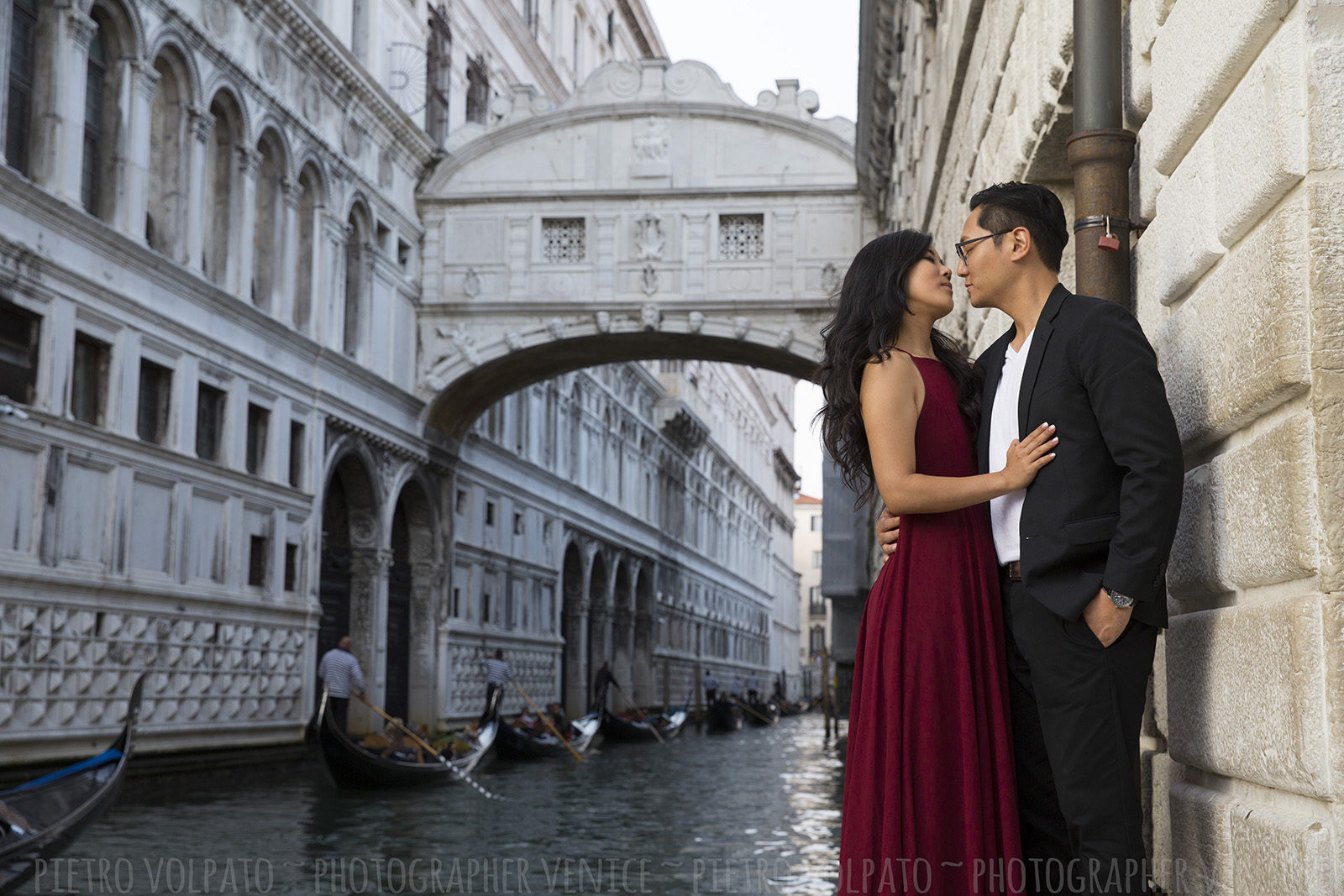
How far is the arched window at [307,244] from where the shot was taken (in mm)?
14148

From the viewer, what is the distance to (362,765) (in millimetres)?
10859

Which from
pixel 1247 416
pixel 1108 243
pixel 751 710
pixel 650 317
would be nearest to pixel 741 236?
pixel 650 317

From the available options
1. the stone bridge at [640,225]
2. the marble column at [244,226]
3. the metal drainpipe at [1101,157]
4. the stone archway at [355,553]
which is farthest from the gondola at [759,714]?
the metal drainpipe at [1101,157]

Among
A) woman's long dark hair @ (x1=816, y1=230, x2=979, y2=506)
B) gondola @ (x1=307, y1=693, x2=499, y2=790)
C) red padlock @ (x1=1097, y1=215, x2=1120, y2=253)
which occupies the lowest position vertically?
gondola @ (x1=307, y1=693, x2=499, y2=790)

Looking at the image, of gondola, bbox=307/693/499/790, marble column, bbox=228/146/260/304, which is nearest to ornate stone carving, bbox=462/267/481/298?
marble column, bbox=228/146/260/304

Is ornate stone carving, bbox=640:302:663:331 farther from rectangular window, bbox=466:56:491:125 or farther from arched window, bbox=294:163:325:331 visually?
rectangular window, bbox=466:56:491:125

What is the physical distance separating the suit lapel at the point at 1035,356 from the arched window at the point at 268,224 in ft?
38.7

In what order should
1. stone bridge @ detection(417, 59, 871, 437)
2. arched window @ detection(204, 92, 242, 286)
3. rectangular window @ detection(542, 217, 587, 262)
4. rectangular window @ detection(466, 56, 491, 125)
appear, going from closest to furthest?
arched window @ detection(204, 92, 242, 286), stone bridge @ detection(417, 59, 871, 437), rectangular window @ detection(542, 217, 587, 262), rectangular window @ detection(466, 56, 491, 125)

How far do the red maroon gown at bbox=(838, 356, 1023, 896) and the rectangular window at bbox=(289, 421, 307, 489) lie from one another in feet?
39.6

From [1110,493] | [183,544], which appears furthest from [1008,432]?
[183,544]

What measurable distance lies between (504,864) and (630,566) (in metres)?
21.0

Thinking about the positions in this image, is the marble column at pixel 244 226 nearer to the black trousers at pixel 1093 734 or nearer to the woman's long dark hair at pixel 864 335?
the woman's long dark hair at pixel 864 335

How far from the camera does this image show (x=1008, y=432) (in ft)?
7.63

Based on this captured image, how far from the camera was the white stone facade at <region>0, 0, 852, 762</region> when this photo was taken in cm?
973
